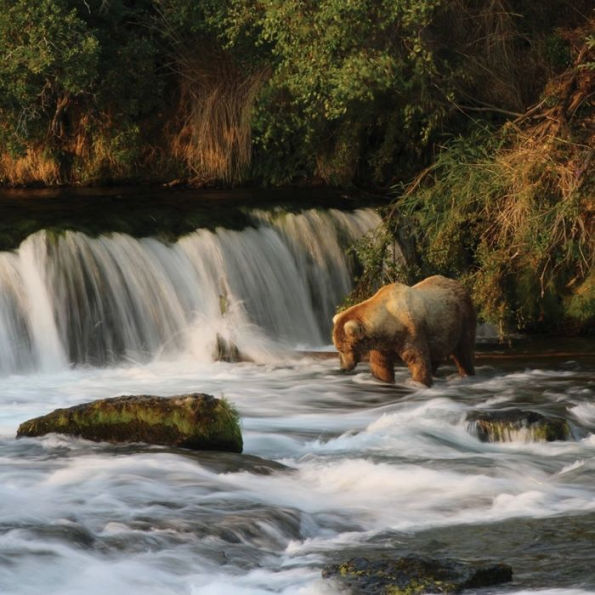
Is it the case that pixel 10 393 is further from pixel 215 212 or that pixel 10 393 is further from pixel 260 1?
pixel 260 1

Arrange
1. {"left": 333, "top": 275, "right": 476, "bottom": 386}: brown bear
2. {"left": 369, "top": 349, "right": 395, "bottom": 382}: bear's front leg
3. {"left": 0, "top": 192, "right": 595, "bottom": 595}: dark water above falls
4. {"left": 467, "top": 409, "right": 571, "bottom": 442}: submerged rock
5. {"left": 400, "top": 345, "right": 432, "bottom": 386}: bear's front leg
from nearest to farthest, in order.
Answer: {"left": 0, "top": 192, "right": 595, "bottom": 595}: dark water above falls < {"left": 467, "top": 409, "right": 571, "bottom": 442}: submerged rock < {"left": 333, "top": 275, "right": 476, "bottom": 386}: brown bear < {"left": 400, "top": 345, "right": 432, "bottom": 386}: bear's front leg < {"left": 369, "top": 349, "right": 395, "bottom": 382}: bear's front leg

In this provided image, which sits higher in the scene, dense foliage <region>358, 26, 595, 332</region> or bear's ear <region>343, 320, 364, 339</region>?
dense foliage <region>358, 26, 595, 332</region>

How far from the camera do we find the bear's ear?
512 inches

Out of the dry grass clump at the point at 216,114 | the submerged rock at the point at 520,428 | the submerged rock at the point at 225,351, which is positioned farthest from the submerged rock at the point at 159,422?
the dry grass clump at the point at 216,114

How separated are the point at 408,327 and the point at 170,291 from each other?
3751mm

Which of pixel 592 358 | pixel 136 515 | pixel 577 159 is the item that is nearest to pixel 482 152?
pixel 577 159

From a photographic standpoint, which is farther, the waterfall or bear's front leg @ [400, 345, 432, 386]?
the waterfall

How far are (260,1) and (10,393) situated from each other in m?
5.85

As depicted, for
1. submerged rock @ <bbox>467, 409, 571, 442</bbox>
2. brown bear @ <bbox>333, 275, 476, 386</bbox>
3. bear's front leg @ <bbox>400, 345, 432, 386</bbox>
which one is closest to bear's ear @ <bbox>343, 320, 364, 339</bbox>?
brown bear @ <bbox>333, 275, 476, 386</bbox>

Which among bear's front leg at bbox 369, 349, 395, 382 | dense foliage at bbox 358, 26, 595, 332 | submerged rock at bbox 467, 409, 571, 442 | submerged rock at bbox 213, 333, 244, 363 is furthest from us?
submerged rock at bbox 213, 333, 244, 363

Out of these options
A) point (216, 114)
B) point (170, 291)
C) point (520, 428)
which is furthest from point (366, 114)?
point (520, 428)

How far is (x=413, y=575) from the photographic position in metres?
7.90

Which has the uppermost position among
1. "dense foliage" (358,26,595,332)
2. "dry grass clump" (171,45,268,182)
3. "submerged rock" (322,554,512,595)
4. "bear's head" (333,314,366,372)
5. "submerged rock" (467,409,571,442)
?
"dry grass clump" (171,45,268,182)

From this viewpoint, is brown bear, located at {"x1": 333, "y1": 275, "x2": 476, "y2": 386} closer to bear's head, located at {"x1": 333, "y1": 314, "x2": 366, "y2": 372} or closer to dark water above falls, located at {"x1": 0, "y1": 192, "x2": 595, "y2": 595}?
bear's head, located at {"x1": 333, "y1": 314, "x2": 366, "y2": 372}
